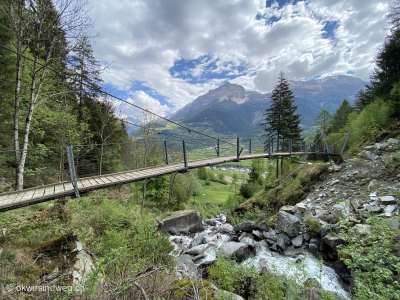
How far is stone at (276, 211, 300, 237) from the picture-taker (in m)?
5.66

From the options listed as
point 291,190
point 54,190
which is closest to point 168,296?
point 54,190

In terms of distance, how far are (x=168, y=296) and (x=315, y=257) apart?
4.92 metres

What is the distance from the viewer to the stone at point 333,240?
4.28 m

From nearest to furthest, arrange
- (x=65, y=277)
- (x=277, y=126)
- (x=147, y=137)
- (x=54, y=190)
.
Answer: (x=65, y=277), (x=54, y=190), (x=147, y=137), (x=277, y=126)

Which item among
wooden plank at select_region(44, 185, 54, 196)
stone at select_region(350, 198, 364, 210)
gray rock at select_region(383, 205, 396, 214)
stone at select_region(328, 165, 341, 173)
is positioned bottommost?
stone at select_region(350, 198, 364, 210)

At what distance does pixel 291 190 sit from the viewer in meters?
8.47

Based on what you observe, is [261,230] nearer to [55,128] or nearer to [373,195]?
[373,195]

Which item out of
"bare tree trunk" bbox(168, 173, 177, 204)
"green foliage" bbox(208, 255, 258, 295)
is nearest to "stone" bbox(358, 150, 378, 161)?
"green foliage" bbox(208, 255, 258, 295)

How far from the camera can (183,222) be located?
35.3 ft

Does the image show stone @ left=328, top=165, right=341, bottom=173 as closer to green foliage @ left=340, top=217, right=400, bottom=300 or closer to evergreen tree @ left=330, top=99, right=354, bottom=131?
green foliage @ left=340, top=217, right=400, bottom=300

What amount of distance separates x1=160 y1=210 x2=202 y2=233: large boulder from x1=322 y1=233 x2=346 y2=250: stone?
7.82 meters

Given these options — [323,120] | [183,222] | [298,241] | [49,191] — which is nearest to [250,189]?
[183,222]

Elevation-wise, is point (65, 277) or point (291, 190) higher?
point (65, 277)

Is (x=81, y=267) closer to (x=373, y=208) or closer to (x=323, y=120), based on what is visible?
(x=373, y=208)
